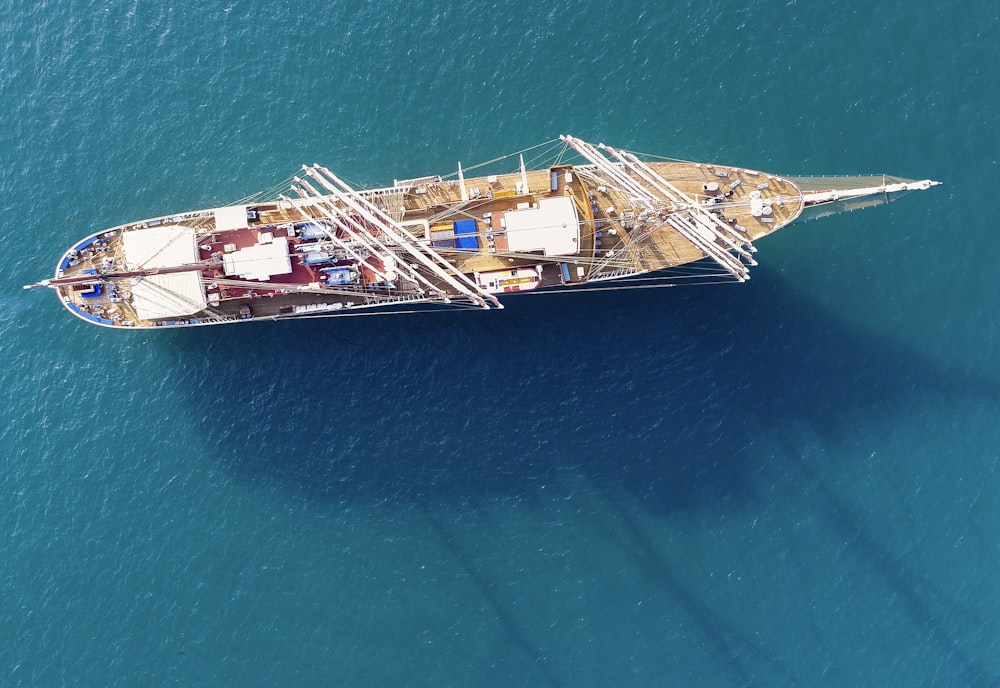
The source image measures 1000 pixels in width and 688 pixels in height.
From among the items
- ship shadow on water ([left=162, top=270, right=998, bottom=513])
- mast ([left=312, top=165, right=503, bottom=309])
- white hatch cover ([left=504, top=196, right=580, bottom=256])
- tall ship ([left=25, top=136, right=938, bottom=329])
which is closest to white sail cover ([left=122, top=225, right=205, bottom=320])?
tall ship ([left=25, top=136, right=938, bottom=329])

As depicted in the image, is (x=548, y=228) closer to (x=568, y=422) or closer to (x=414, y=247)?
(x=414, y=247)

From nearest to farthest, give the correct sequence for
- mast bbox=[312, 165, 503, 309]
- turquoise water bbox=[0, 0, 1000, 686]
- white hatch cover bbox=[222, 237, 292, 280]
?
mast bbox=[312, 165, 503, 309] → white hatch cover bbox=[222, 237, 292, 280] → turquoise water bbox=[0, 0, 1000, 686]

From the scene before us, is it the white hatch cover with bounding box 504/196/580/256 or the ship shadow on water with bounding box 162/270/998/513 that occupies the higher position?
the white hatch cover with bounding box 504/196/580/256

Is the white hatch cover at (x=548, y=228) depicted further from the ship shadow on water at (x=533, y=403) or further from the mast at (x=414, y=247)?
the ship shadow on water at (x=533, y=403)

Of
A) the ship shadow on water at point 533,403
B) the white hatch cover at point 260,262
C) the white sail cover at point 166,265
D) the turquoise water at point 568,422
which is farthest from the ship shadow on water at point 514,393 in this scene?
the white hatch cover at point 260,262

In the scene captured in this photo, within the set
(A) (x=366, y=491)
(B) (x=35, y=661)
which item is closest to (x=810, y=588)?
(A) (x=366, y=491)

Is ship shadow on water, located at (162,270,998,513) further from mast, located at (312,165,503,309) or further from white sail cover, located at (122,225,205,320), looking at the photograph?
mast, located at (312,165,503,309)
